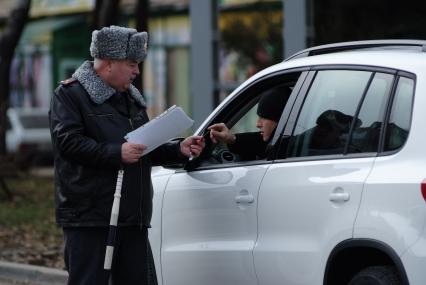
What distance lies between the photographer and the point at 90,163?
5586mm

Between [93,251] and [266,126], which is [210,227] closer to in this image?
[266,126]

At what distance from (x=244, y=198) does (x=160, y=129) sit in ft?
2.23

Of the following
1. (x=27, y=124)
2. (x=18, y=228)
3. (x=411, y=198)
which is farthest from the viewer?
(x=27, y=124)

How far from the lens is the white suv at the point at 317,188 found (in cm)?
514

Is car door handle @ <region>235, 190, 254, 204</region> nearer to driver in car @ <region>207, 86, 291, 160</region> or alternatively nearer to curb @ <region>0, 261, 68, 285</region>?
driver in car @ <region>207, 86, 291, 160</region>

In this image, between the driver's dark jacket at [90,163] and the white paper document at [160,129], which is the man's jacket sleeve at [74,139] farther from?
the white paper document at [160,129]

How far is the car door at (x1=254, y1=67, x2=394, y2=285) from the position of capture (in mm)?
5418

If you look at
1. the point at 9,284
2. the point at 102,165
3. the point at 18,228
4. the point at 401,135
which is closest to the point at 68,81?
the point at 102,165

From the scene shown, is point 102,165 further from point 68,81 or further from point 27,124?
point 27,124

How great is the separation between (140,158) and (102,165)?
0.28 metres

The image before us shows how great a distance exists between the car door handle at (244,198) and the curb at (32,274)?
3496mm

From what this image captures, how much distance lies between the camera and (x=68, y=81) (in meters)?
5.76

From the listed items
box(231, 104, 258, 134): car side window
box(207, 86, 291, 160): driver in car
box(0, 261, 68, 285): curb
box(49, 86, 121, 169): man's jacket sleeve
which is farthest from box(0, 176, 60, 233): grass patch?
box(49, 86, 121, 169): man's jacket sleeve

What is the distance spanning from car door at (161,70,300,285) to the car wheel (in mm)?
831
